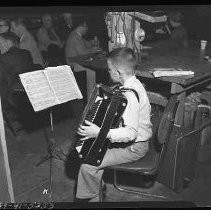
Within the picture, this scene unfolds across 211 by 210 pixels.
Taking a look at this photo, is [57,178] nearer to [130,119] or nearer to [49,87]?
[49,87]

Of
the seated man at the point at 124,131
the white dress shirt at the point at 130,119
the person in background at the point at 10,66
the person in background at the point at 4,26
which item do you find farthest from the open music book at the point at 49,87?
the person in background at the point at 4,26

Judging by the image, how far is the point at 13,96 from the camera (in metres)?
5.45

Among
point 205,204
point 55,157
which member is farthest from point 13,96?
point 205,204

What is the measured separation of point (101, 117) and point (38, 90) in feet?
2.72

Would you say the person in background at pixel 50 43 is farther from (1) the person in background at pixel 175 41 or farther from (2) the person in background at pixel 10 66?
(1) the person in background at pixel 175 41

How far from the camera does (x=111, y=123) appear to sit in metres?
3.03

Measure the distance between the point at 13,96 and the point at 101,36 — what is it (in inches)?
176

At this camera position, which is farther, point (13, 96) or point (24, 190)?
point (13, 96)

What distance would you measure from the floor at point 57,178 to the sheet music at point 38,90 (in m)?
1.18

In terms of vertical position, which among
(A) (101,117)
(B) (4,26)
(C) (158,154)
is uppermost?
(B) (4,26)

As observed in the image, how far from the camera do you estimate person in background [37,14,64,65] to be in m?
7.03

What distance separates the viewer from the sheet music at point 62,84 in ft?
11.7

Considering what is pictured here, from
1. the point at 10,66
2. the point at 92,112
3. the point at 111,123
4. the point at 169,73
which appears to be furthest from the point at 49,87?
the point at 10,66

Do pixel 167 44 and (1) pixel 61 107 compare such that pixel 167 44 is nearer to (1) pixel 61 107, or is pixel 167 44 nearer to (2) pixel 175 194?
(1) pixel 61 107
